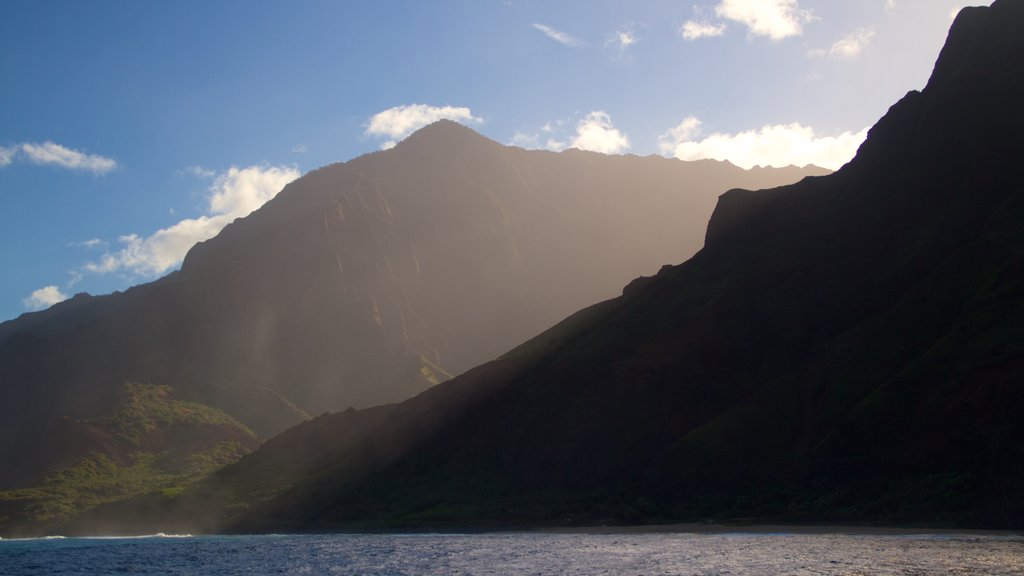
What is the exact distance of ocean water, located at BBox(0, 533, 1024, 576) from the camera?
6519cm

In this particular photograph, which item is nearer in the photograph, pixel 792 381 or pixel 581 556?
pixel 581 556

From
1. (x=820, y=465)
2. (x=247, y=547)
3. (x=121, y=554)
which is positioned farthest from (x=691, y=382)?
(x=121, y=554)

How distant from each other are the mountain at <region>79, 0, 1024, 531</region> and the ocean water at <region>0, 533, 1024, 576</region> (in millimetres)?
11805

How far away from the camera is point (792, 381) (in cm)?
12250

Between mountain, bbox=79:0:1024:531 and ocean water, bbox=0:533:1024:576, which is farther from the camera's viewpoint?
mountain, bbox=79:0:1024:531

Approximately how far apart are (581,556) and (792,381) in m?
49.0

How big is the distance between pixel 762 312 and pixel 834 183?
2901 centimetres

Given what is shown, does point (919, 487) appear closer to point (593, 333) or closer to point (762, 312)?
point (762, 312)

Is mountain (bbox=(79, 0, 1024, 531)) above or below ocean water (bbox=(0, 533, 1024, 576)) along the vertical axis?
above

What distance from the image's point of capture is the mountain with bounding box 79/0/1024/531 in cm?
9900

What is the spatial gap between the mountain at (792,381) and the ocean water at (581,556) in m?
11.8

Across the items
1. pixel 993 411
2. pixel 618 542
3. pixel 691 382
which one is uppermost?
pixel 691 382

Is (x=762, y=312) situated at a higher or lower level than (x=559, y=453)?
higher

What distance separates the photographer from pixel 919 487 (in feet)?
313
